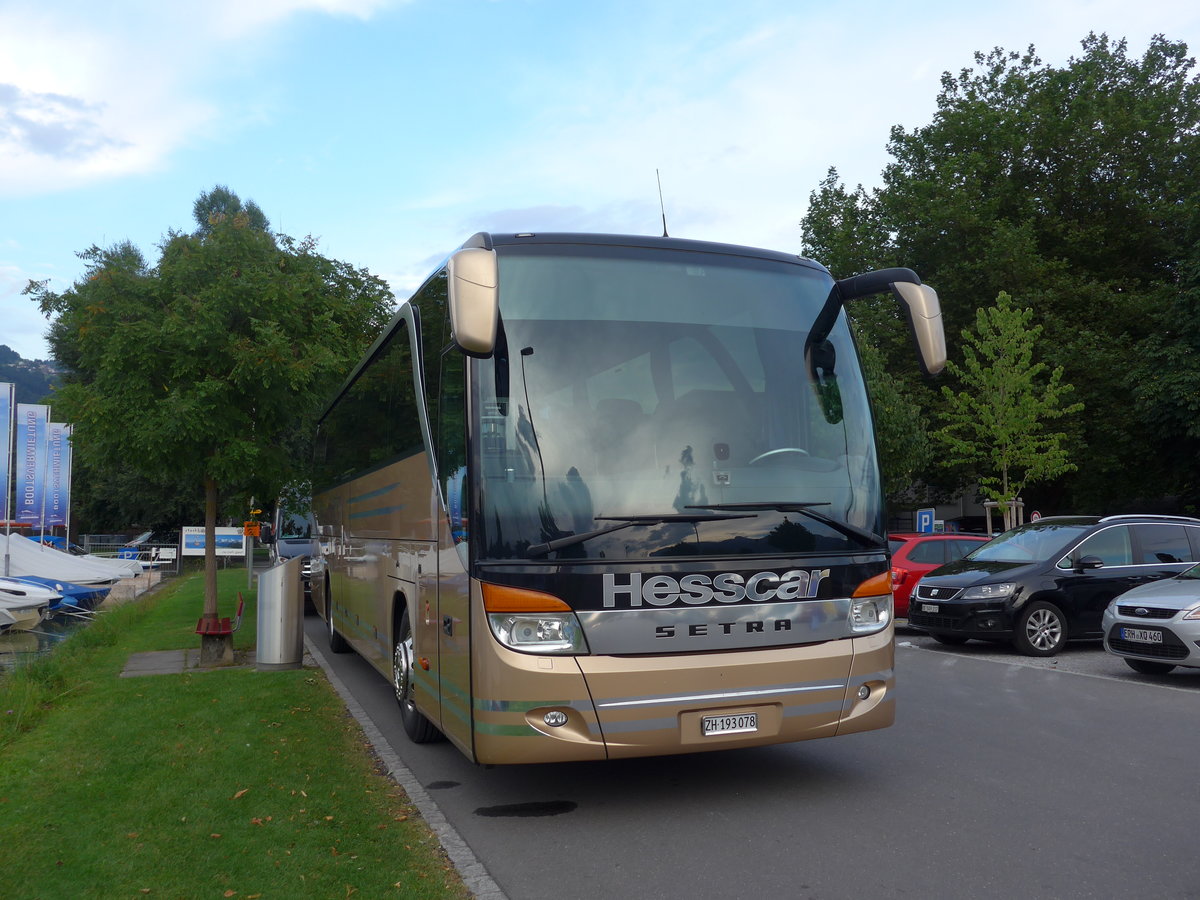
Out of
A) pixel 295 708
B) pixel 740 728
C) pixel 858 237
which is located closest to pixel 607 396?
pixel 740 728

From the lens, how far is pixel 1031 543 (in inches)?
558

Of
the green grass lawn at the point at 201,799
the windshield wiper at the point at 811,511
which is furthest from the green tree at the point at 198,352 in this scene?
the windshield wiper at the point at 811,511

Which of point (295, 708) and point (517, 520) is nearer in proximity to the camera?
point (517, 520)

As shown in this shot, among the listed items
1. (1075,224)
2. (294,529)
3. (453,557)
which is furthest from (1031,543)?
(1075,224)

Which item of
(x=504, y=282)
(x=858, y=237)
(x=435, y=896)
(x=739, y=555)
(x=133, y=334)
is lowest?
(x=435, y=896)

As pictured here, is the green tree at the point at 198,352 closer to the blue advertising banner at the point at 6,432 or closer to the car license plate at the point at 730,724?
the car license plate at the point at 730,724

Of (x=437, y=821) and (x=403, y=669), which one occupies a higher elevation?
(x=403, y=669)

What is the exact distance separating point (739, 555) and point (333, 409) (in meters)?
9.38

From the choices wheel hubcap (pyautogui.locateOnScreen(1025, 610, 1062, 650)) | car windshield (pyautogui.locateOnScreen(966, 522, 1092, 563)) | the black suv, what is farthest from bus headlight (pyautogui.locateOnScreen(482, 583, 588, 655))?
car windshield (pyautogui.locateOnScreen(966, 522, 1092, 563))

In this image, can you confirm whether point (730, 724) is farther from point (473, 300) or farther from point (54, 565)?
point (54, 565)

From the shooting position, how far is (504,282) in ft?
20.7

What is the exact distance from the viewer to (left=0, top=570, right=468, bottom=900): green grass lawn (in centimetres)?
511

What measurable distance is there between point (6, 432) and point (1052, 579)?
23.8 metres

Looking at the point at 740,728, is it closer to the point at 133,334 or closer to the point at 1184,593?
the point at 1184,593
